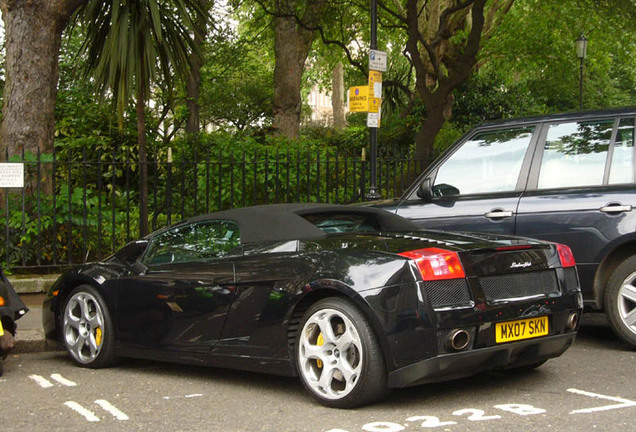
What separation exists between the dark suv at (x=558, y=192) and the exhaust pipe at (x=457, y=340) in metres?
2.37

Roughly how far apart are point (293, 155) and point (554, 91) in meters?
25.6

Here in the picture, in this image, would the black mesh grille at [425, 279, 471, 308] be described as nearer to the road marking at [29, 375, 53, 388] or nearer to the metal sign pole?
the road marking at [29, 375, 53, 388]

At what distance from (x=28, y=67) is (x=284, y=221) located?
6.26 m

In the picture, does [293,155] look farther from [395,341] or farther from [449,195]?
[395,341]

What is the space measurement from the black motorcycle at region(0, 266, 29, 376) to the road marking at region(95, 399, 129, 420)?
1.13m

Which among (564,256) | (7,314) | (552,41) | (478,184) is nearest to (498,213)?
(478,184)

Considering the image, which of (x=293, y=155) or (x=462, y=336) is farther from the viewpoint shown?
(x=293, y=155)

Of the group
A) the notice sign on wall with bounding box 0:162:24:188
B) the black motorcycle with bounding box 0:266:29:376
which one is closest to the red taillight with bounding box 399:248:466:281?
the black motorcycle with bounding box 0:266:29:376

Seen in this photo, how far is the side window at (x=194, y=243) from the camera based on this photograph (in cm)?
624

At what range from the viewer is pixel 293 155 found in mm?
12883

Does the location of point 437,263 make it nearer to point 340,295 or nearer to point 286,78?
point 340,295

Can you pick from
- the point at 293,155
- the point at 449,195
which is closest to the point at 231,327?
the point at 449,195

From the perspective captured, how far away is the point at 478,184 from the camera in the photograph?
7805mm

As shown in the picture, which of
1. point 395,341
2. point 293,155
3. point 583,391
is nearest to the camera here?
point 395,341
